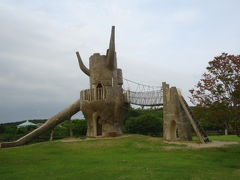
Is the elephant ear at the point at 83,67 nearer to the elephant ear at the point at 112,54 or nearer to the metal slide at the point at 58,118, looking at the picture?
the metal slide at the point at 58,118

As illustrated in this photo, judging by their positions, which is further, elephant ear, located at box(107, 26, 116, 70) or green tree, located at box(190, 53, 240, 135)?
elephant ear, located at box(107, 26, 116, 70)

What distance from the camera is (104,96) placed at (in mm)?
22453

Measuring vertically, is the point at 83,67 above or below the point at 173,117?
above

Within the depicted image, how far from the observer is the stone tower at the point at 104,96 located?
22.6m

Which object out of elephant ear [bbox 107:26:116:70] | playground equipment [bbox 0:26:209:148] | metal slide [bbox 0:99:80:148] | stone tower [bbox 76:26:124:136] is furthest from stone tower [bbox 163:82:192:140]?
metal slide [bbox 0:99:80:148]

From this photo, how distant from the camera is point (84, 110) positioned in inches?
933

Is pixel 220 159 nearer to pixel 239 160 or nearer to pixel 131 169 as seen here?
Result: pixel 239 160

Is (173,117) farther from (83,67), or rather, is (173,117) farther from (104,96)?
(83,67)

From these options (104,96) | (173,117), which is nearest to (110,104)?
(104,96)

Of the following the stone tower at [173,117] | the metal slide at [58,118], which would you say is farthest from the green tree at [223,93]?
the metal slide at [58,118]

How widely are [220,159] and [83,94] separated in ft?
45.7

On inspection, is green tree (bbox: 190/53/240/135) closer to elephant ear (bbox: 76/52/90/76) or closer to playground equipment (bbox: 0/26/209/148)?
playground equipment (bbox: 0/26/209/148)

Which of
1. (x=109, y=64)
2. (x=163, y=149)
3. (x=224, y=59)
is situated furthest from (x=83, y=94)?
(x=224, y=59)

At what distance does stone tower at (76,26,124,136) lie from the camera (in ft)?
74.2
